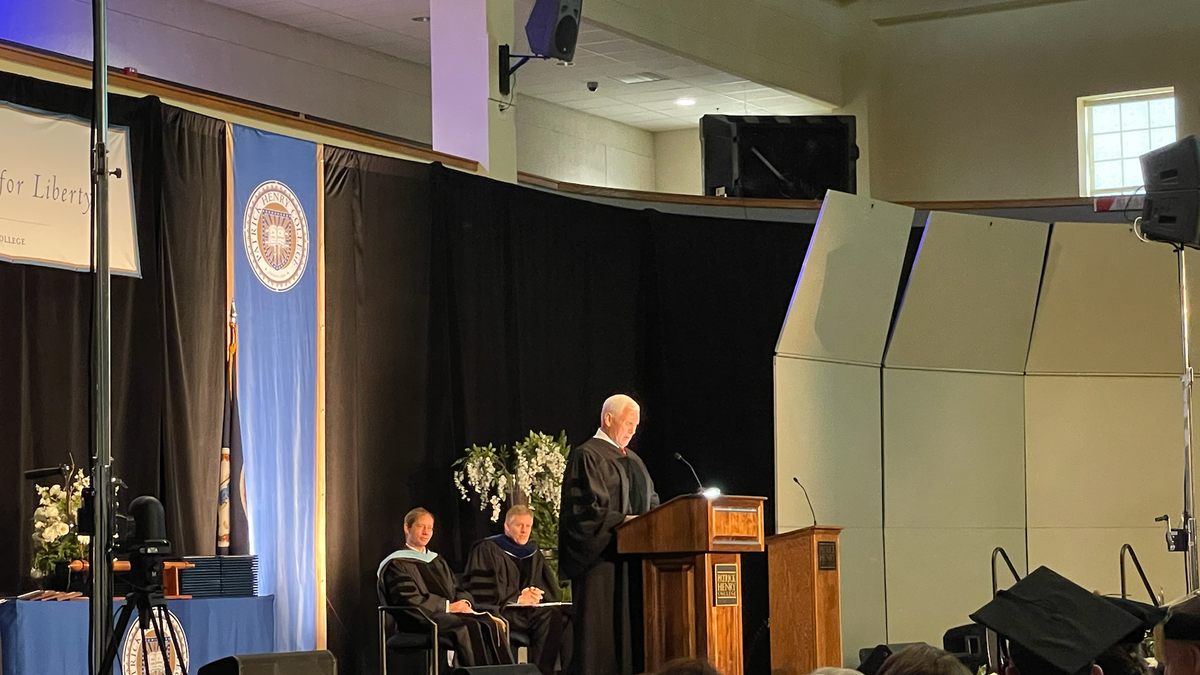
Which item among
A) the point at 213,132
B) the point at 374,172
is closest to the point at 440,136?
the point at 374,172

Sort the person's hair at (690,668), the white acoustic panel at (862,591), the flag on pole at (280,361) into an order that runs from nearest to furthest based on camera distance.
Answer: the person's hair at (690,668) < the flag on pole at (280,361) < the white acoustic panel at (862,591)

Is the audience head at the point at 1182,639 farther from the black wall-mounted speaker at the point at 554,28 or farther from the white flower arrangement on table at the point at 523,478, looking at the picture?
the black wall-mounted speaker at the point at 554,28

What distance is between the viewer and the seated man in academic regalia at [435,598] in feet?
25.2

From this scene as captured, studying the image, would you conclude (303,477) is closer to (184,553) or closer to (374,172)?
(184,553)

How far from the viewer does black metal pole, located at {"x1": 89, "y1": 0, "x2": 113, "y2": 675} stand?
11.5 ft

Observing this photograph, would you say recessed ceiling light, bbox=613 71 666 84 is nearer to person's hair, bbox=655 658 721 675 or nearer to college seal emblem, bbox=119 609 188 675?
college seal emblem, bbox=119 609 188 675

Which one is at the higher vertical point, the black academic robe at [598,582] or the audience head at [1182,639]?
the audience head at [1182,639]

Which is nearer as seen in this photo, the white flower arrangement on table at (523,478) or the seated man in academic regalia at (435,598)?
the seated man in academic regalia at (435,598)

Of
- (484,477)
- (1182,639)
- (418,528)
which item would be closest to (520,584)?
(484,477)

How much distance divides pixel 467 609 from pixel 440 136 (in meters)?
3.35

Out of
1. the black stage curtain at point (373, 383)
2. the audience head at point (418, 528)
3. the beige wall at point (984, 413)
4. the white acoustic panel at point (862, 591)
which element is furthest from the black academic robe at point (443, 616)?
the white acoustic panel at point (862, 591)

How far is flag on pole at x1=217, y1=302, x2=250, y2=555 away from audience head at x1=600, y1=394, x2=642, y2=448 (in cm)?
177

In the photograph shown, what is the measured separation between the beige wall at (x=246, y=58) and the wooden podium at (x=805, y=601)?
19.9 feet

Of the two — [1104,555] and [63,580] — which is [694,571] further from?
[1104,555]
